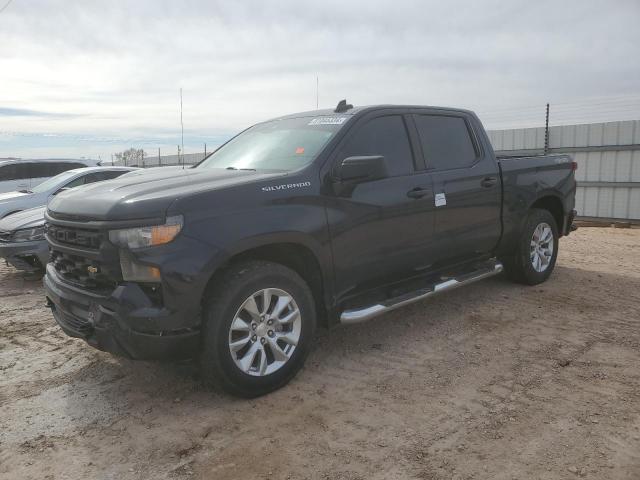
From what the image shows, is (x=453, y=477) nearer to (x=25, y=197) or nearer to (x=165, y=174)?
(x=165, y=174)

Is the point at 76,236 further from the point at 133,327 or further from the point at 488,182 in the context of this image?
the point at 488,182

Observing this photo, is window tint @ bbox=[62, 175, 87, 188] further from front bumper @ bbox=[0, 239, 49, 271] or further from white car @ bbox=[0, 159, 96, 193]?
white car @ bbox=[0, 159, 96, 193]

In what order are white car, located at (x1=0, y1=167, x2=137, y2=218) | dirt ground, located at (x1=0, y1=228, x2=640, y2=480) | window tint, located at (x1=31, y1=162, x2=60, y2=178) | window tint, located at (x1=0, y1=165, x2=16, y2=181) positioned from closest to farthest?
dirt ground, located at (x1=0, y1=228, x2=640, y2=480), white car, located at (x1=0, y1=167, x2=137, y2=218), window tint, located at (x1=0, y1=165, x2=16, y2=181), window tint, located at (x1=31, y1=162, x2=60, y2=178)

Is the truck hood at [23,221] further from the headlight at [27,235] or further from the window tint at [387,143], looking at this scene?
the window tint at [387,143]

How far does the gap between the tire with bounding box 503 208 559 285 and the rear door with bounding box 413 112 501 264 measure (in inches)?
23.3

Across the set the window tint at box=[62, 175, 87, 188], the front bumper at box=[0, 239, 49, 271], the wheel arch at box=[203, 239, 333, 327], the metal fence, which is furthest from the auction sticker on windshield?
the metal fence

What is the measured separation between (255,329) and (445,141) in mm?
2592

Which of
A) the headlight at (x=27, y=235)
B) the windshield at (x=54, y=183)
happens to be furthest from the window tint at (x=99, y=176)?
the headlight at (x=27, y=235)

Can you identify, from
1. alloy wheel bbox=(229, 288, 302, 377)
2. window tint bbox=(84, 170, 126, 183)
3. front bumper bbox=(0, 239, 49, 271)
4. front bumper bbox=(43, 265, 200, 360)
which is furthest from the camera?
window tint bbox=(84, 170, 126, 183)

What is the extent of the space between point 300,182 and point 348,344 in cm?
150

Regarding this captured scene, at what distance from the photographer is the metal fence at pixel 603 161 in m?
14.3

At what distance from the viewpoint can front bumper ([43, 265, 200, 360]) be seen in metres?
2.93

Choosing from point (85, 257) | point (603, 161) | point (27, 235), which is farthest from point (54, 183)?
point (603, 161)

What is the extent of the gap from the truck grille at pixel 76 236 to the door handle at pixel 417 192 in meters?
2.33
